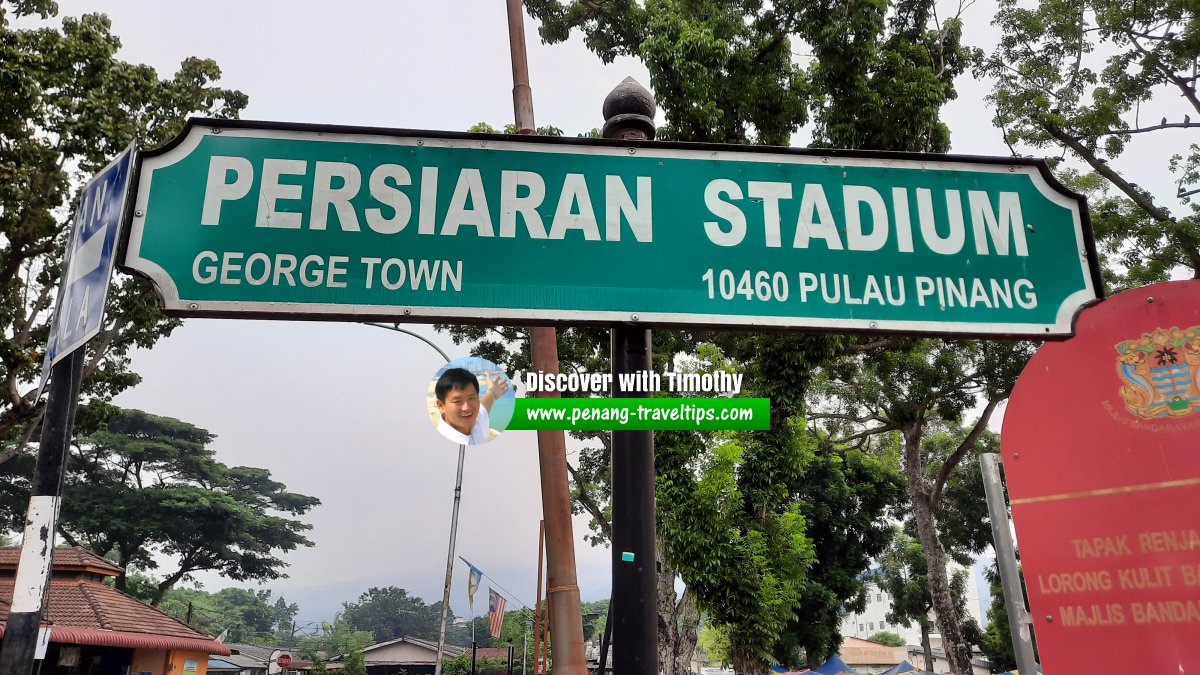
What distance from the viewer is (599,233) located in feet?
5.97

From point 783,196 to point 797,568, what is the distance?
11.2 meters

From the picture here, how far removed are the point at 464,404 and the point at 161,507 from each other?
41995 mm

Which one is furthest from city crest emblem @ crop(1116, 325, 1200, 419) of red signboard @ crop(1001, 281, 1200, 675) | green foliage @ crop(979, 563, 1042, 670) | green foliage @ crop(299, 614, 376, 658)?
green foliage @ crop(299, 614, 376, 658)

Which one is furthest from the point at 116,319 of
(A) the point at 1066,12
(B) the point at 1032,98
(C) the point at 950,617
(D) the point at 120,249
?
(C) the point at 950,617

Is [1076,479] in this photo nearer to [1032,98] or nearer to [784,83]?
[784,83]

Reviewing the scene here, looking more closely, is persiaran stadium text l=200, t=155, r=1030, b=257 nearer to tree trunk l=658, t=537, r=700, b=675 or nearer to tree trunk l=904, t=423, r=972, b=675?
tree trunk l=658, t=537, r=700, b=675

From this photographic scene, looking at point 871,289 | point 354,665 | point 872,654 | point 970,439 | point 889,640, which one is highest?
point 970,439

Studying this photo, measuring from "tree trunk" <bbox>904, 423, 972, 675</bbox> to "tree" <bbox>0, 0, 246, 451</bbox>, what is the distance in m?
19.3

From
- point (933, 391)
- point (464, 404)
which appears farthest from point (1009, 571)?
point (933, 391)

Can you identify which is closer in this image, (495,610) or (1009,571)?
(1009,571)

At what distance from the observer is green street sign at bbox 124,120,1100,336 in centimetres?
174

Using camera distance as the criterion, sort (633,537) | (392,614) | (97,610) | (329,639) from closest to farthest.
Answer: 1. (633,537)
2. (97,610)
3. (329,639)
4. (392,614)

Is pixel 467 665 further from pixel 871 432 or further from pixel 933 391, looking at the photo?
pixel 933 391

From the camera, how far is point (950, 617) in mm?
19359
